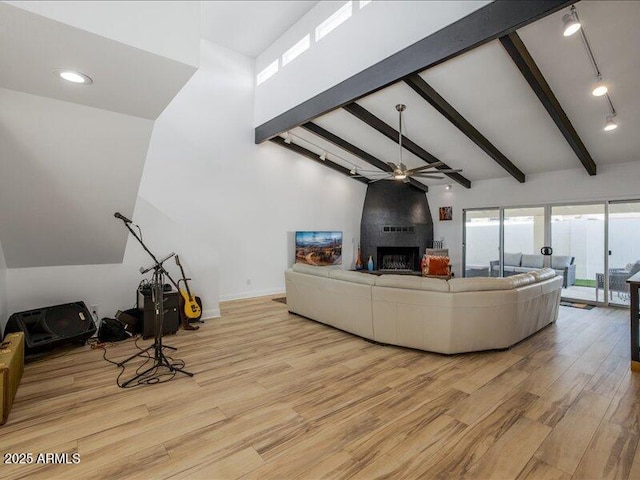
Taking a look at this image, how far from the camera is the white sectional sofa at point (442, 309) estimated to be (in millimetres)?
3295

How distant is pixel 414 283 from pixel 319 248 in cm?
451

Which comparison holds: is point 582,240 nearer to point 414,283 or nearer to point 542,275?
point 542,275

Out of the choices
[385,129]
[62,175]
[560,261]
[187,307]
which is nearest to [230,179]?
[187,307]

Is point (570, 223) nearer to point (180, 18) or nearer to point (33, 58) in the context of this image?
point (180, 18)

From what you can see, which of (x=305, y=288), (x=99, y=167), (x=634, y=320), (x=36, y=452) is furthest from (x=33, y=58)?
(x=634, y=320)

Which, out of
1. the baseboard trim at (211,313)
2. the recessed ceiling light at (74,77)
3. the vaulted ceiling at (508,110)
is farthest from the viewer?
the baseboard trim at (211,313)

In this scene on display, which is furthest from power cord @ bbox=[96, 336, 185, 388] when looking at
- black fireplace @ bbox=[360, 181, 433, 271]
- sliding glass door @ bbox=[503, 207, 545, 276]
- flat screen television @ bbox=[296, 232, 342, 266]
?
sliding glass door @ bbox=[503, 207, 545, 276]

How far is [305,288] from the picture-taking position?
15.4 ft

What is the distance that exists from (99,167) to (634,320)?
5.41 meters

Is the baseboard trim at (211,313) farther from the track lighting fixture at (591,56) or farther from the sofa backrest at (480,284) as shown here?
the track lighting fixture at (591,56)

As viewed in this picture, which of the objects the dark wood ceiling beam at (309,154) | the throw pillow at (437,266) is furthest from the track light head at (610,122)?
the dark wood ceiling beam at (309,154)

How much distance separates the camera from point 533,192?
6906 mm

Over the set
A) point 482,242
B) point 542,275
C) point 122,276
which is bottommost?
point 122,276

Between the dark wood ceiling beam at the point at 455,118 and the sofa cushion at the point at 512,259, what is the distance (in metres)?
1.91
